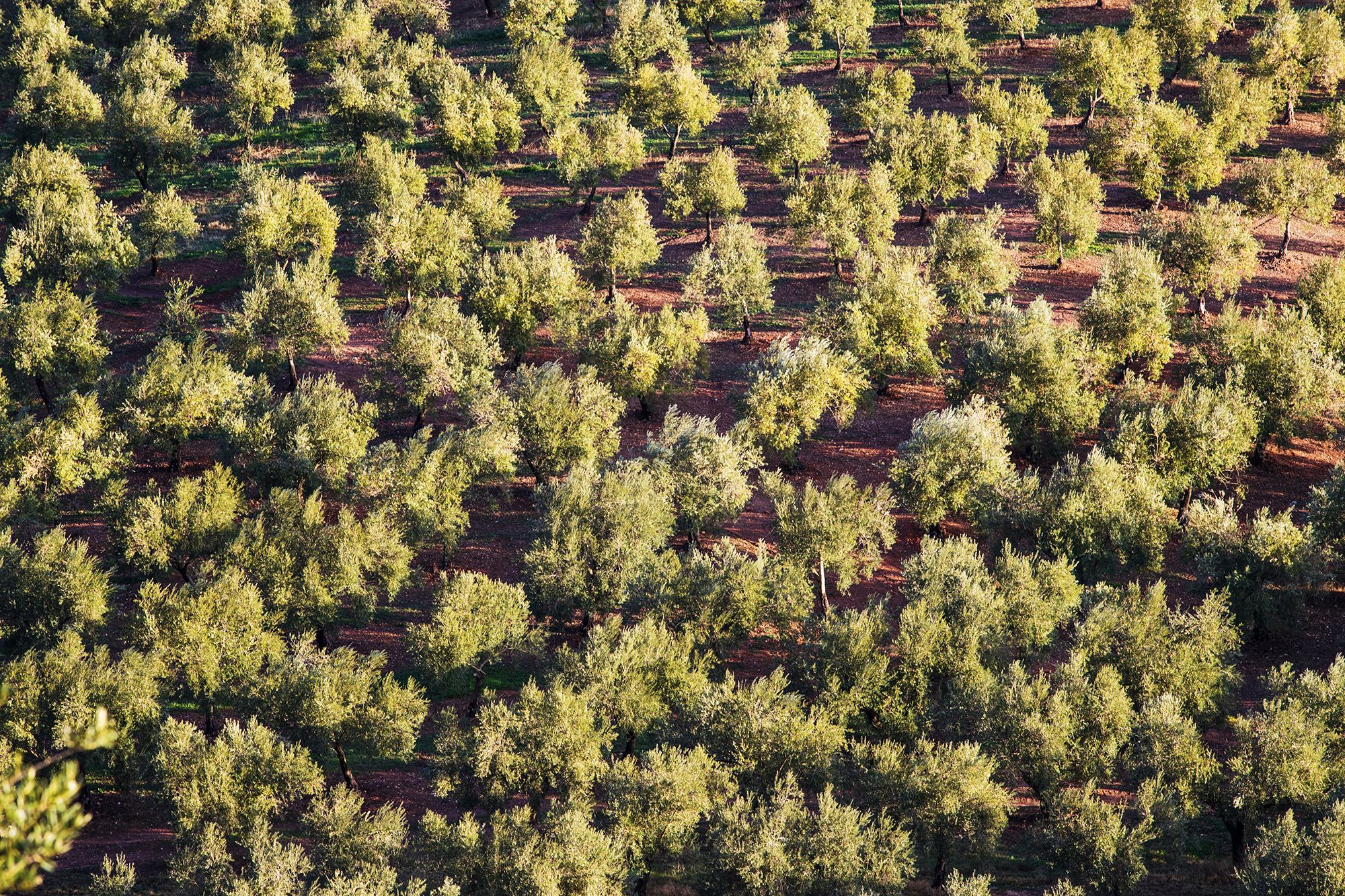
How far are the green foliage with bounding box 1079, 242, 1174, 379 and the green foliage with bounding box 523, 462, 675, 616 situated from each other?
34078mm

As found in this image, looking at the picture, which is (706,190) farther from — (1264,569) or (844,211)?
(1264,569)

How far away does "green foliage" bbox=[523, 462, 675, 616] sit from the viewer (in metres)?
85.6

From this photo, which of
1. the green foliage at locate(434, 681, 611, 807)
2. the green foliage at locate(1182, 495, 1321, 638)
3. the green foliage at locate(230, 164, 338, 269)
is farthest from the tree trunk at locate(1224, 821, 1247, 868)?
the green foliage at locate(230, 164, 338, 269)

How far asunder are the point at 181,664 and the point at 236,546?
8.00 m

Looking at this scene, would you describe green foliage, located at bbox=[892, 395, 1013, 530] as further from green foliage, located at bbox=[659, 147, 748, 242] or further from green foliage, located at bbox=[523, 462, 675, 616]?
green foliage, located at bbox=[659, 147, 748, 242]

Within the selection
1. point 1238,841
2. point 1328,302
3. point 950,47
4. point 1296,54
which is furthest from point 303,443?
point 1296,54

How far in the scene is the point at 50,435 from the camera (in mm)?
94750

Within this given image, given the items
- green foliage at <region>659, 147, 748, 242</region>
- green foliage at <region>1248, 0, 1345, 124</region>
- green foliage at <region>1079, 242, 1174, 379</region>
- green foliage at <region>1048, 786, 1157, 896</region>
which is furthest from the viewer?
green foliage at <region>1248, 0, 1345, 124</region>

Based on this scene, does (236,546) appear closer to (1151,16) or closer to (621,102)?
(621,102)

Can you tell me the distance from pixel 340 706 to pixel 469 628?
8.34 m

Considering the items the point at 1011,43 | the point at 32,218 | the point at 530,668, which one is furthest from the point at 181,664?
the point at 1011,43

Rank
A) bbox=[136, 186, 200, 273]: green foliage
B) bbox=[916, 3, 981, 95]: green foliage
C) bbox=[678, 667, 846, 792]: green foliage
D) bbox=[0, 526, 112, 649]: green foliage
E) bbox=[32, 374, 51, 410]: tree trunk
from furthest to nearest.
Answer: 1. bbox=[916, 3, 981, 95]: green foliage
2. bbox=[136, 186, 200, 273]: green foliage
3. bbox=[32, 374, 51, 410]: tree trunk
4. bbox=[0, 526, 112, 649]: green foliage
5. bbox=[678, 667, 846, 792]: green foliage

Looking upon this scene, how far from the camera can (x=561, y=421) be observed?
95.1 metres

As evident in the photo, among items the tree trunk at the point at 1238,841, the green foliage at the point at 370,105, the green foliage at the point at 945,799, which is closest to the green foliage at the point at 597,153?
the green foliage at the point at 370,105
